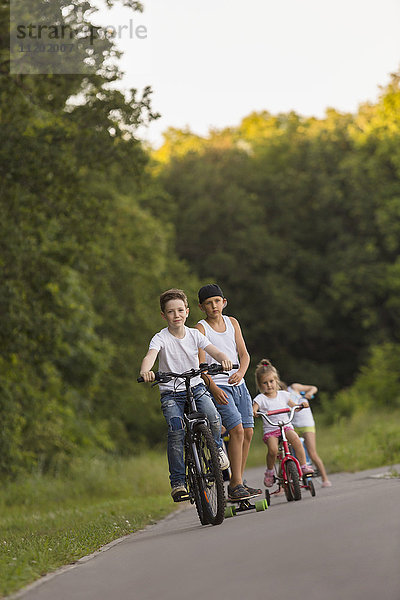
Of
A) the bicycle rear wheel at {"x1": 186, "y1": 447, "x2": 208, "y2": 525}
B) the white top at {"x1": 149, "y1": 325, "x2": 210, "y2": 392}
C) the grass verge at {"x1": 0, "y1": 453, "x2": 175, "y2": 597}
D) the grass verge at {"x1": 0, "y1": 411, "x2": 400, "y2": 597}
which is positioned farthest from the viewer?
the white top at {"x1": 149, "y1": 325, "x2": 210, "y2": 392}

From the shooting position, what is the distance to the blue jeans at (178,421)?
934cm

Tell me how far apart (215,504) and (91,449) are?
863 inches

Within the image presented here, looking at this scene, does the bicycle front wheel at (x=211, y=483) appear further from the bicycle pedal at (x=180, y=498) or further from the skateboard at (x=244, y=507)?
the skateboard at (x=244, y=507)

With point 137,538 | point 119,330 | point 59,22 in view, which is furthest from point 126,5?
point 119,330

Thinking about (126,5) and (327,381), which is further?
(327,381)

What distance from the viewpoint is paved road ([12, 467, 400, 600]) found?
5617 millimetres

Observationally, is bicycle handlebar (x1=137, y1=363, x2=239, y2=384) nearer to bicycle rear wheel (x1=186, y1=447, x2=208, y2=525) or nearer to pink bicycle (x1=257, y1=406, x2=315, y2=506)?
bicycle rear wheel (x1=186, y1=447, x2=208, y2=525)

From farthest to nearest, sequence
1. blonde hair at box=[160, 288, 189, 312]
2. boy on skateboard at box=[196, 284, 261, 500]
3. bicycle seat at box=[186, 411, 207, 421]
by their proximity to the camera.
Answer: boy on skateboard at box=[196, 284, 261, 500], blonde hair at box=[160, 288, 189, 312], bicycle seat at box=[186, 411, 207, 421]

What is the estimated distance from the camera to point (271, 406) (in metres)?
12.2

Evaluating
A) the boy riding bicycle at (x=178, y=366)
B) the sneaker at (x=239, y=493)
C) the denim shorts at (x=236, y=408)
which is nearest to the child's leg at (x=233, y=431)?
the denim shorts at (x=236, y=408)

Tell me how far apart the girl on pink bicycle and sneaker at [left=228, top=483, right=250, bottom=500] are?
1.68 m

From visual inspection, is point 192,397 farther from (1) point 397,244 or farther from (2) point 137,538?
(1) point 397,244

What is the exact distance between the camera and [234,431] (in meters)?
10.3

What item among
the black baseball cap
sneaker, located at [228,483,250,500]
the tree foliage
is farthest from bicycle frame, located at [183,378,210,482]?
the tree foliage
